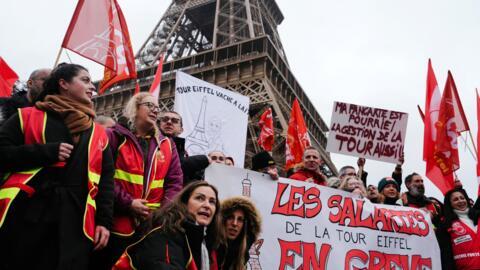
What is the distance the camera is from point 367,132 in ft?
20.4

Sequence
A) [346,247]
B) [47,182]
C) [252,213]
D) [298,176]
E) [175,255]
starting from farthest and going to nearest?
[298,176], [346,247], [252,213], [175,255], [47,182]

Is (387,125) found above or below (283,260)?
above

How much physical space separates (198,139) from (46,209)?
4.25m

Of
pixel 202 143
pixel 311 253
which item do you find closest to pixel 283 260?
pixel 311 253

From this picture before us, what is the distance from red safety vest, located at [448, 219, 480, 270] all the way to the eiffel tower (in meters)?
14.7

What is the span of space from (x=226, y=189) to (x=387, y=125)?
3.08 metres

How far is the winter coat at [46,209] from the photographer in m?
2.12

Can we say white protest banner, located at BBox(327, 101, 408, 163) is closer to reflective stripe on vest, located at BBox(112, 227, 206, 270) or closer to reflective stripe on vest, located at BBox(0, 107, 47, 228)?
reflective stripe on vest, located at BBox(112, 227, 206, 270)

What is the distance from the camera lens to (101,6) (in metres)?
5.22

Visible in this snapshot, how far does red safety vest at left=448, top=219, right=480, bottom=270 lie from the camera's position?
4547mm

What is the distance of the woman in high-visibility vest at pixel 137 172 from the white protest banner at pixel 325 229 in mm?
953

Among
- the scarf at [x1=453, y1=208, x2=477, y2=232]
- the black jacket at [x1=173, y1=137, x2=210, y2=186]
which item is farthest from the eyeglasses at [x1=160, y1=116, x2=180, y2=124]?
the scarf at [x1=453, y1=208, x2=477, y2=232]

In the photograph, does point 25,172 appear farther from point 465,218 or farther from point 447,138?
point 447,138

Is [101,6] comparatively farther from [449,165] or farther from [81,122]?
[449,165]
